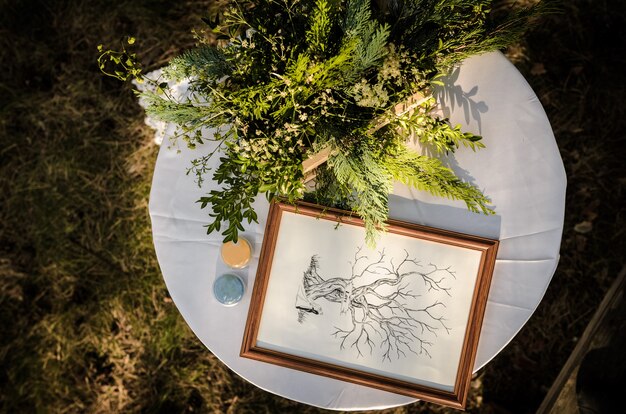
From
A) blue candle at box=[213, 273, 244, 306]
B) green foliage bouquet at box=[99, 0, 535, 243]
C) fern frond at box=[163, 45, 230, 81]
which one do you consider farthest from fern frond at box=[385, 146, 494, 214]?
blue candle at box=[213, 273, 244, 306]

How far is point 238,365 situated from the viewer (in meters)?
1.92

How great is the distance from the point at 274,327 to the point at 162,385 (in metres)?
1.52

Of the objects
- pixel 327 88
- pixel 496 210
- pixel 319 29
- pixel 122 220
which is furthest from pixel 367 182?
pixel 122 220

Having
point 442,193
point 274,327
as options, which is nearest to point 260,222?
point 274,327

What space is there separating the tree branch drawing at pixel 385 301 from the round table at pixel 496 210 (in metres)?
0.21

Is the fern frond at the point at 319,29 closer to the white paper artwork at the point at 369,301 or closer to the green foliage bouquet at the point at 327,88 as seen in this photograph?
the green foliage bouquet at the point at 327,88

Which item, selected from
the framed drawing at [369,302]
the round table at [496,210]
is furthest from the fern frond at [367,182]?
the round table at [496,210]

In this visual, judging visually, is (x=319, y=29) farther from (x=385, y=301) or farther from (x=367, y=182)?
(x=385, y=301)

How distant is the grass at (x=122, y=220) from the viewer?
107 inches

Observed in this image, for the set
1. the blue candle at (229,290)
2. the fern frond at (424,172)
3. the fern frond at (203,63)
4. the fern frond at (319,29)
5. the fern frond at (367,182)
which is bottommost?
the blue candle at (229,290)

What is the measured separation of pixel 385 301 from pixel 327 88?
34.0 inches

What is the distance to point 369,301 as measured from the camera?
1.79 m

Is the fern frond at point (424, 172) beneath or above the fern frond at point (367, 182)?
above

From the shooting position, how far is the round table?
181 centimetres
